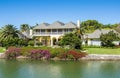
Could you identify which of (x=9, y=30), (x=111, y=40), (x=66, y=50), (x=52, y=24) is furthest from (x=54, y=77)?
(x=52, y=24)

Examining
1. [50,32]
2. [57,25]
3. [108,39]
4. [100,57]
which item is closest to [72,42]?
[100,57]

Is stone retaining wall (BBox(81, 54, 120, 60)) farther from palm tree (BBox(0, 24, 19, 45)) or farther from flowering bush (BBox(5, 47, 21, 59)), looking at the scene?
palm tree (BBox(0, 24, 19, 45))

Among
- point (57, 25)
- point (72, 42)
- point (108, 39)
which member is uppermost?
point (57, 25)

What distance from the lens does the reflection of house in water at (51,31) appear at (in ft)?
236

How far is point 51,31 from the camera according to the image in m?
73.9

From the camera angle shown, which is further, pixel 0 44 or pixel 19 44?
pixel 0 44

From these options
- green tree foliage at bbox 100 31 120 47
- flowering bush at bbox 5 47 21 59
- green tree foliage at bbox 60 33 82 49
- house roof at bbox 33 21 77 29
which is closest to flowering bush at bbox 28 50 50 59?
flowering bush at bbox 5 47 21 59

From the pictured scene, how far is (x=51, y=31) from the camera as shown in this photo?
73.9 meters

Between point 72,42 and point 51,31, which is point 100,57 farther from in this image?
point 51,31

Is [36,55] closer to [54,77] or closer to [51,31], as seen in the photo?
[54,77]

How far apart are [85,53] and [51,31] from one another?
26014mm

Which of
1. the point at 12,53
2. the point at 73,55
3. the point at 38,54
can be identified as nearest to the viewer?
the point at 73,55

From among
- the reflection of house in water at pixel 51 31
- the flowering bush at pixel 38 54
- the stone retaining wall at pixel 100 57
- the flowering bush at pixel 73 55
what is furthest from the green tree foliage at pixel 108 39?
the flowering bush at pixel 38 54

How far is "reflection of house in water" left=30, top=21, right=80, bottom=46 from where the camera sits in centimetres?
7202
